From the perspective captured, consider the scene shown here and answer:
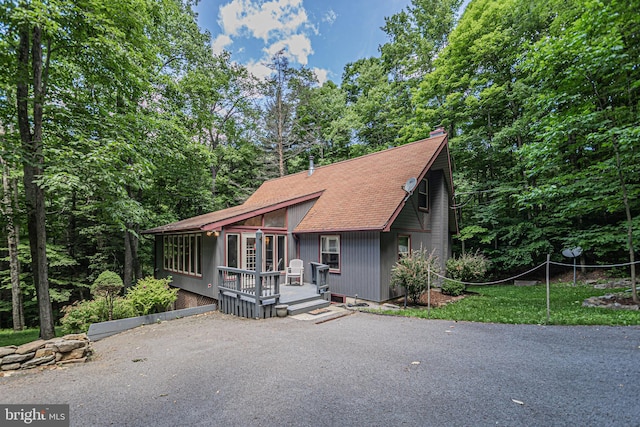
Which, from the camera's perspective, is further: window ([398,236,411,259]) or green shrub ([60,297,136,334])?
window ([398,236,411,259])

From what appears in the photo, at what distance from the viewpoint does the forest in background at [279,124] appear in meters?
6.90

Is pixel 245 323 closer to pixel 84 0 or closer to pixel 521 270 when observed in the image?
pixel 84 0

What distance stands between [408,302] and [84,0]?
12.2 m

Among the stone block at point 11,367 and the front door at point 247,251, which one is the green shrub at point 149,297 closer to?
the front door at point 247,251

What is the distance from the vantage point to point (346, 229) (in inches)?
369

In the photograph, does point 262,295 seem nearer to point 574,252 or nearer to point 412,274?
point 412,274

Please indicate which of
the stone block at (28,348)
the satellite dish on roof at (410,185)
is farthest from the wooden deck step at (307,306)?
the stone block at (28,348)

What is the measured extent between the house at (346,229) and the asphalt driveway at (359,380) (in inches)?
135

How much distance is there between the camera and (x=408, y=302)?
945cm

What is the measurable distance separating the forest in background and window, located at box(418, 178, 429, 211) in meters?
3.39

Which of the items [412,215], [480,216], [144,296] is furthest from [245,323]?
[480,216]

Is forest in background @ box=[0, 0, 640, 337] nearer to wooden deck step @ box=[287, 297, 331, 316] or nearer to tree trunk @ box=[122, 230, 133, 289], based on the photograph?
tree trunk @ box=[122, 230, 133, 289]

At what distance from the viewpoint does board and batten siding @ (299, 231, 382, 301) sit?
9.03 meters

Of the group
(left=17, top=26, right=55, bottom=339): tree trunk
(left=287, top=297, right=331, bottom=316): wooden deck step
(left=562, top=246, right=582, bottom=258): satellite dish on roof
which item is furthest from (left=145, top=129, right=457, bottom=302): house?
(left=562, top=246, right=582, bottom=258): satellite dish on roof
